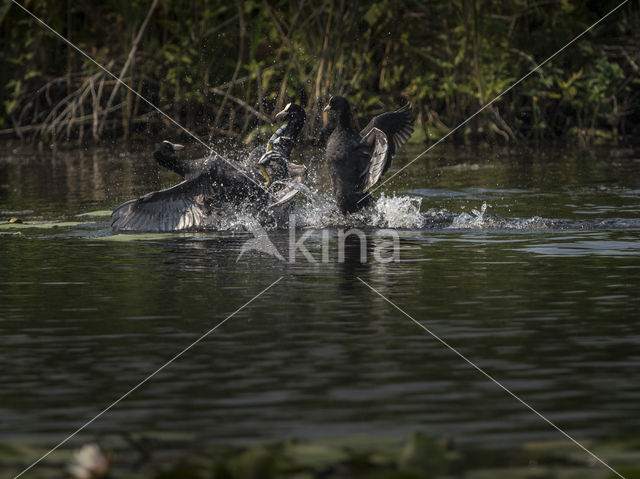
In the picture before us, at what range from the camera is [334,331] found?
6.71 metres

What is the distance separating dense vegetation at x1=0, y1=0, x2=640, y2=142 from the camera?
70.8 ft

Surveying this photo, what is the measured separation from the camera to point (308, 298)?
7.83m

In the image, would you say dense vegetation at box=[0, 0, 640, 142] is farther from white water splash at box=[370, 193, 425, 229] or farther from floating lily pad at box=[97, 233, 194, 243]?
floating lily pad at box=[97, 233, 194, 243]

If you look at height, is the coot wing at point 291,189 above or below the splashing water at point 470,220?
above

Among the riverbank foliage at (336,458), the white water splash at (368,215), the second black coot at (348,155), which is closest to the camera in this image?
the riverbank foliage at (336,458)

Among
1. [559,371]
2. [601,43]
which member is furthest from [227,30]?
[559,371]

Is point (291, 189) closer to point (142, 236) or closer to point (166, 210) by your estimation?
point (166, 210)

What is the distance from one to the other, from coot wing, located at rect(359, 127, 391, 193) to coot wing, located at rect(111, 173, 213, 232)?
5.02 feet

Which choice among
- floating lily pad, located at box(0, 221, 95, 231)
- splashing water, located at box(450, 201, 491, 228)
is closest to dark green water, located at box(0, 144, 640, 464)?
splashing water, located at box(450, 201, 491, 228)

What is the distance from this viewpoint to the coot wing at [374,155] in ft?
38.4

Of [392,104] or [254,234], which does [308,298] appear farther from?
[392,104]

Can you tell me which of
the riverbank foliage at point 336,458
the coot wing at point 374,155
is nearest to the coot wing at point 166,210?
the coot wing at point 374,155

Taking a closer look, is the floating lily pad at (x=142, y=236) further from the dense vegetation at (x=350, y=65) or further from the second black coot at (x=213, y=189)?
the dense vegetation at (x=350, y=65)

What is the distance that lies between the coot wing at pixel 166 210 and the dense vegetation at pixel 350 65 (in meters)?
9.35
